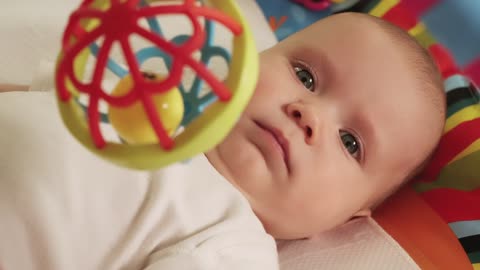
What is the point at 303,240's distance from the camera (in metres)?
0.89

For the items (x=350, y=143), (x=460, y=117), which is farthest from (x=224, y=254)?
(x=460, y=117)

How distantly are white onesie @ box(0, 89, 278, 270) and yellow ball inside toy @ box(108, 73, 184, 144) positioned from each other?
22 centimetres

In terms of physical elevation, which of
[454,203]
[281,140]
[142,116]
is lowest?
[454,203]

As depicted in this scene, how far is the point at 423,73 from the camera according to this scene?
848 millimetres

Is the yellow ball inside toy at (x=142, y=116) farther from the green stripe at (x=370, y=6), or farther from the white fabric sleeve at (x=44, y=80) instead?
the green stripe at (x=370, y=6)

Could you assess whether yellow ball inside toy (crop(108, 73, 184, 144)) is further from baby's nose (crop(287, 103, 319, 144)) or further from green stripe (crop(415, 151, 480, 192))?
green stripe (crop(415, 151, 480, 192))

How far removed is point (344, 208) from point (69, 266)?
374 mm

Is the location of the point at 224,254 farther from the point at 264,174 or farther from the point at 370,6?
the point at 370,6

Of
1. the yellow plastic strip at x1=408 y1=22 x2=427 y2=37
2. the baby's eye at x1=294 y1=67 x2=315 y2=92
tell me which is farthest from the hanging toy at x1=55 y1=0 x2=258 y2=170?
the yellow plastic strip at x1=408 y1=22 x2=427 y2=37

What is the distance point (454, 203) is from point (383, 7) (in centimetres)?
36

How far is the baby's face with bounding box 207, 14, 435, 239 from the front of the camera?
0.75 meters

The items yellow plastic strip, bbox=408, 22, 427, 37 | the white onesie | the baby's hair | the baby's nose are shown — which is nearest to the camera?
the white onesie

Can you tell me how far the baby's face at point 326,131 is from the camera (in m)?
0.75

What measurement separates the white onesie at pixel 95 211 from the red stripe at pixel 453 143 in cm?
34
